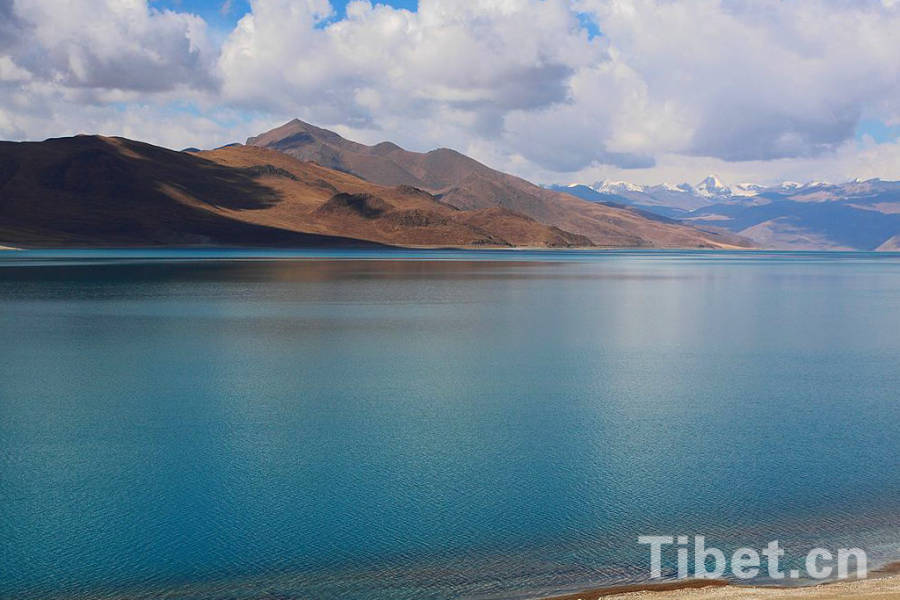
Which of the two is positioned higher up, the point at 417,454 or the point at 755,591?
the point at 417,454

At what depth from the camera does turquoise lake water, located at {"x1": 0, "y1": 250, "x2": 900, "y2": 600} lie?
574 inches

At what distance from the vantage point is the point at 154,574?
46.1 feet

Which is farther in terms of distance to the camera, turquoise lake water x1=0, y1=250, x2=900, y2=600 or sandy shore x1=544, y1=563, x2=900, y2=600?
turquoise lake water x1=0, y1=250, x2=900, y2=600

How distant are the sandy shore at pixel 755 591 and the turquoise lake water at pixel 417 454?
0.69m

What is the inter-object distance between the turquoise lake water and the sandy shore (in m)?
0.69

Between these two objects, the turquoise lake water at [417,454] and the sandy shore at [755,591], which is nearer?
the sandy shore at [755,591]

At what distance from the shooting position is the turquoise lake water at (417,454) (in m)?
14.6

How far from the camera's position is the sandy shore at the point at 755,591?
38.3 feet

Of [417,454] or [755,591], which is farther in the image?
[417,454]

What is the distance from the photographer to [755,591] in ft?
40.8

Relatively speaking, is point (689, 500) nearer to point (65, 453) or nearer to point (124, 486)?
point (124, 486)

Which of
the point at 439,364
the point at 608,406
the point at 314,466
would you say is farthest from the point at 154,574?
the point at 439,364

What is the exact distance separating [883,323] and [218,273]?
7280cm

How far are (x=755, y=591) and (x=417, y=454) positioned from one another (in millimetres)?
10037
